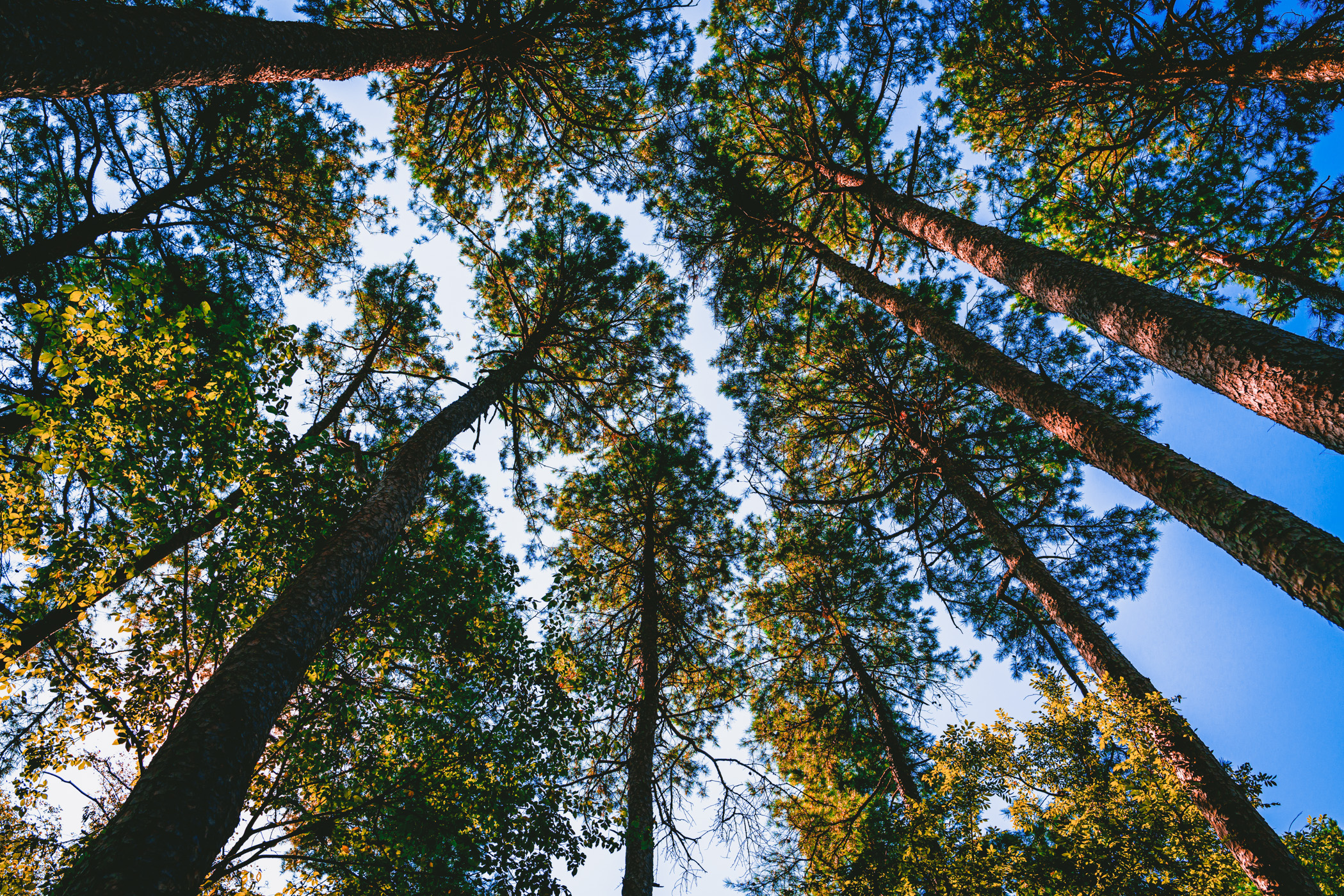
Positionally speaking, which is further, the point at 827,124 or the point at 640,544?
the point at 640,544

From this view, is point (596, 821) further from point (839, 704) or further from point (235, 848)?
point (839, 704)

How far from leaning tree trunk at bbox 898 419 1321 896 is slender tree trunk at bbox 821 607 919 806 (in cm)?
395

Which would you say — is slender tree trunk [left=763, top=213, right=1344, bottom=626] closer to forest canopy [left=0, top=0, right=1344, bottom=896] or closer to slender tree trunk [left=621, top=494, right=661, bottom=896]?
forest canopy [left=0, top=0, right=1344, bottom=896]

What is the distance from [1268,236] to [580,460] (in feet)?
40.4

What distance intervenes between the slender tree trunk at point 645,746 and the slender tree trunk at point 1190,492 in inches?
241

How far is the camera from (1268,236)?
Answer: 7203mm

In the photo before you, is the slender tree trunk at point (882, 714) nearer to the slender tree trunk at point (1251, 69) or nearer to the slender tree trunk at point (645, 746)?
the slender tree trunk at point (645, 746)

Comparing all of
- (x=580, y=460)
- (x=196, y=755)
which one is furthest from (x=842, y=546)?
(x=196, y=755)

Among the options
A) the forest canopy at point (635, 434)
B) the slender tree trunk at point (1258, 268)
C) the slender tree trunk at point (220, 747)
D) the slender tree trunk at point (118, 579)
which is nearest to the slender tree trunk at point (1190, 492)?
the forest canopy at point (635, 434)

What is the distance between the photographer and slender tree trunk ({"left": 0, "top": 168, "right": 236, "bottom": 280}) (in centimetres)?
557

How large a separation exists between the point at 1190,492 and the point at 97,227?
38.2 ft

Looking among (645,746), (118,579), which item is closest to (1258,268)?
(645,746)

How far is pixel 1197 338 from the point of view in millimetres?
2756

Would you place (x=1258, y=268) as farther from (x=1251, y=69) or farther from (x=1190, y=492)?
(x=1190, y=492)
